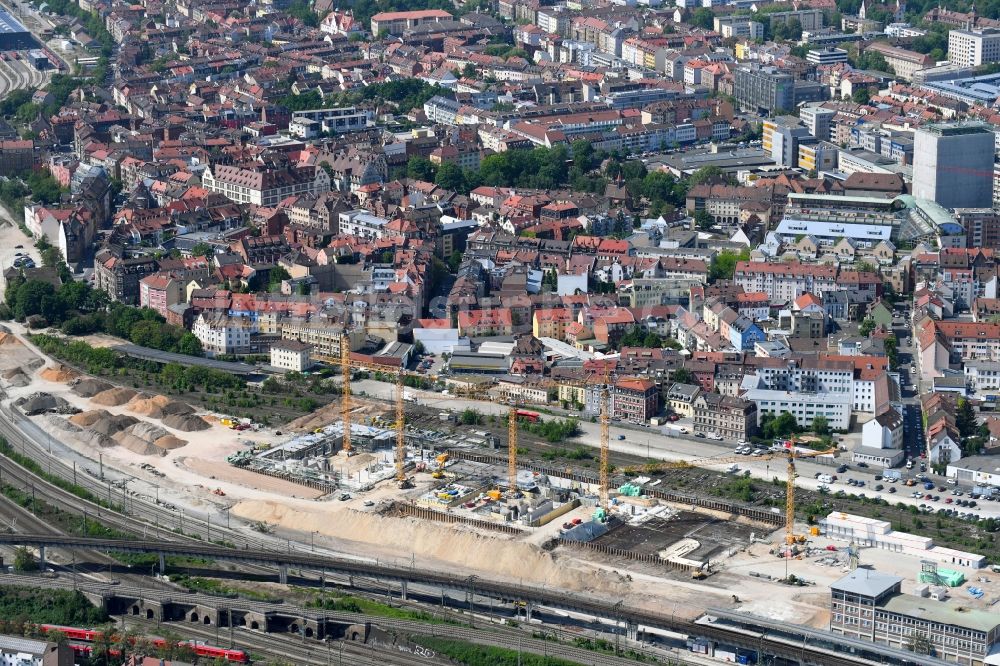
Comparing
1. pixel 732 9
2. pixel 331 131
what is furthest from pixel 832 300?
pixel 732 9

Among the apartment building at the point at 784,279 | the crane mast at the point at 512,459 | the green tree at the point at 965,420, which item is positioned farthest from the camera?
the apartment building at the point at 784,279

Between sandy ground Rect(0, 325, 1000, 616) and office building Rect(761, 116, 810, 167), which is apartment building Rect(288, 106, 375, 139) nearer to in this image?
office building Rect(761, 116, 810, 167)

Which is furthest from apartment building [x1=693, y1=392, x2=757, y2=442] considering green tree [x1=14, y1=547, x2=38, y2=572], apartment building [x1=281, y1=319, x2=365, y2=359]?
green tree [x1=14, y1=547, x2=38, y2=572]

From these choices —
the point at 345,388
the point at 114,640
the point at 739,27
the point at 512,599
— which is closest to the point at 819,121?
the point at 739,27

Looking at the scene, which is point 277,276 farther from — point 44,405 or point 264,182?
point 44,405

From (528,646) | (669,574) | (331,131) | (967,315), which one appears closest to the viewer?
(528,646)

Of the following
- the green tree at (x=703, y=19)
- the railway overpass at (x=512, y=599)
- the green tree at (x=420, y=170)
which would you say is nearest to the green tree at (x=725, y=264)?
the green tree at (x=420, y=170)

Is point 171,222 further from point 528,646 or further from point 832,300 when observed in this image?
point 528,646

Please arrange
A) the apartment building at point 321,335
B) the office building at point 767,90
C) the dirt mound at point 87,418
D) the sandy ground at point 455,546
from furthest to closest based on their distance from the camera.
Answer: the office building at point 767,90 < the apartment building at point 321,335 < the dirt mound at point 87,418 < the sandy ground at point 455,546

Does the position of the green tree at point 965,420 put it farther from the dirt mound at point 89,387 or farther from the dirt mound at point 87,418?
the dirt mound at point 89,387
